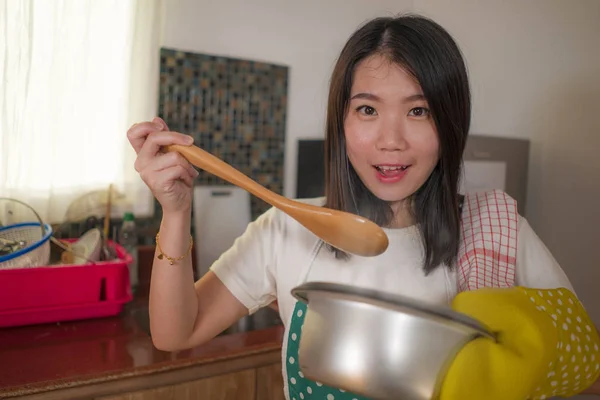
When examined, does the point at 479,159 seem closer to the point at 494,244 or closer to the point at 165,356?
the point at 494,244

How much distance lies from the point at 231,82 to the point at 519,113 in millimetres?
1061

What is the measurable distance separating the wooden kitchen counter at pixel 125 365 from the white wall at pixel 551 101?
1.03m

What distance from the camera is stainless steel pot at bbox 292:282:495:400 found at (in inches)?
15.9

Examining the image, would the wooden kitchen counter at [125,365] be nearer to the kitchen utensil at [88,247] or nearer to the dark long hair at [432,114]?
the kitchen utensil at [88,247]

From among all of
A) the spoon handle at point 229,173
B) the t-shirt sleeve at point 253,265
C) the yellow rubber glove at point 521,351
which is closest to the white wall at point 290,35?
the t-shirt sleeve at point 253,265

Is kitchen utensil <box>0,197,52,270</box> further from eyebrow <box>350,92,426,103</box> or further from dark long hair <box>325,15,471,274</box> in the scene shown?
eyebrow <box>350,92,426,103</box>

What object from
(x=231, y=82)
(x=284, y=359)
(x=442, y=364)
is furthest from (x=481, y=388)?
(x=231, y=82)

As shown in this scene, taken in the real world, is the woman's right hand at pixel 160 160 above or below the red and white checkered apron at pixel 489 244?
above

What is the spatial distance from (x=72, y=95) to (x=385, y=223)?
113 centimetres

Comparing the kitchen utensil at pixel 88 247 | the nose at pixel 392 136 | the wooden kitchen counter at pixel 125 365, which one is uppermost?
the nose at pixel 392 136

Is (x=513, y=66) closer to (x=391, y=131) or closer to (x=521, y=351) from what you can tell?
(x=391, y=131)

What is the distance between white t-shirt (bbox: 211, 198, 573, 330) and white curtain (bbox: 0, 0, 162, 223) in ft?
3.04

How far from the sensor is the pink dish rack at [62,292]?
127 centimetres

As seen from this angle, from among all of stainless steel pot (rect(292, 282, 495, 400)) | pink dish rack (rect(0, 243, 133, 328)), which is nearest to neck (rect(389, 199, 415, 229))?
stainless steel pot (rect(292, 282, 495, 400))
